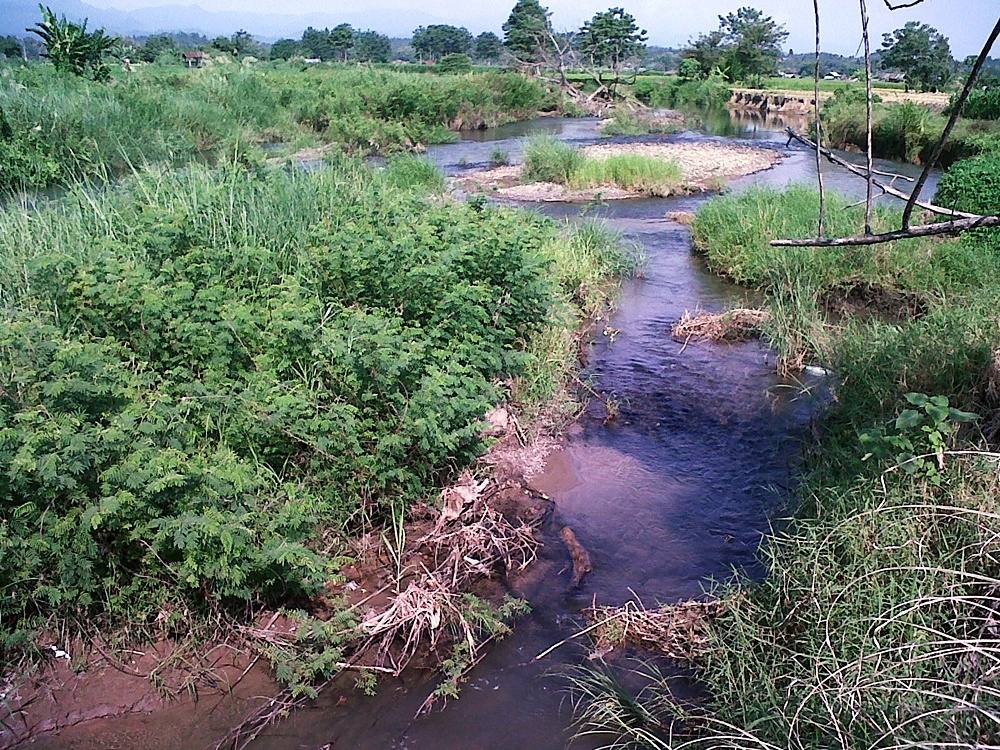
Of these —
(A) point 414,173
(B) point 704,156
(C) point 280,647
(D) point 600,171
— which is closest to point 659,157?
(D) point 600,171

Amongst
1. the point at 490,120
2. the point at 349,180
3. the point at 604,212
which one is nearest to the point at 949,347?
the point at 349,180

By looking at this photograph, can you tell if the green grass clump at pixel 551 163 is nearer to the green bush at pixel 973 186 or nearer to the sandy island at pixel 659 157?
the sandy island at pixel 659 157

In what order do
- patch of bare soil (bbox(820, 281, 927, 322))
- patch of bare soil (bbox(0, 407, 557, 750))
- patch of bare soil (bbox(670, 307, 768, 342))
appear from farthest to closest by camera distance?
patch of bare soil (bbox(820, 281, 927, 322)) < patch of bare soil (bbox(670, 307, 768, 342)) < patch of bare soil (bbox(0, 407, 557, 750))

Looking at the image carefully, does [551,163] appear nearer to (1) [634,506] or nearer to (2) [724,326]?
(2) [724,326]

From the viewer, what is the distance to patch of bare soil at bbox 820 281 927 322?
8133 millimetres

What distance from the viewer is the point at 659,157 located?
16.8m

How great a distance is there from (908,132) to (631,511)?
17856 mm

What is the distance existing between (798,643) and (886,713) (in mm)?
737

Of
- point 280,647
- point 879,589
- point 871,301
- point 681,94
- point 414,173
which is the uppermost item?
point 681,94

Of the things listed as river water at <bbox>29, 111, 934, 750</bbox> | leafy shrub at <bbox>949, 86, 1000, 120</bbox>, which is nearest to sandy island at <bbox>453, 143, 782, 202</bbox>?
leafy shrub at <bbox>949, 86, 1000, 120</bbox>

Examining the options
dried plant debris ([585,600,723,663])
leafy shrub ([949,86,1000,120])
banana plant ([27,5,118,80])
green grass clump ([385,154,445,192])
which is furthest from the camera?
banana plant ([27,5,118,80])

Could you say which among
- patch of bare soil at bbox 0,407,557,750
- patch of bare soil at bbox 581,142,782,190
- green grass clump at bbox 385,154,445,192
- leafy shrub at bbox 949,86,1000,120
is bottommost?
patch of bare soil at bbox 0,407,557,750

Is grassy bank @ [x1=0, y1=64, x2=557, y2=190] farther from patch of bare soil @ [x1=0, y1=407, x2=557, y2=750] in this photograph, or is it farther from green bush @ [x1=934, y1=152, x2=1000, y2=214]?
green bush @ [x1=934, y1=152, x2=1000, y2=214]

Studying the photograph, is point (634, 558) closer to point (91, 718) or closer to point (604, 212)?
point (91, 718)
